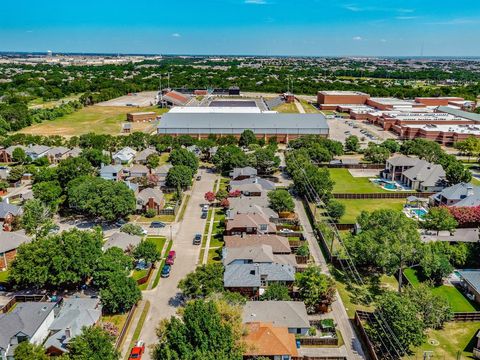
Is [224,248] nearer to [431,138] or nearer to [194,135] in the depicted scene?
[194,135]

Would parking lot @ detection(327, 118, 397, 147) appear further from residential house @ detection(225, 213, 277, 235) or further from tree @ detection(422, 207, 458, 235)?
residential house @ detection(225, 213, 277, 235)

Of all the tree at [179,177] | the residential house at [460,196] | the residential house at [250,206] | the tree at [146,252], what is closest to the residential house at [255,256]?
the tree at [146,252]

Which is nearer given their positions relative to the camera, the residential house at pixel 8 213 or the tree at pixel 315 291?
the tree at pixel 315 291

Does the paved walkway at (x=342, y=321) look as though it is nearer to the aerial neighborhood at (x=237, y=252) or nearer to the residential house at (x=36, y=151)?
the aerial neighborhood at (x=237, y=252)

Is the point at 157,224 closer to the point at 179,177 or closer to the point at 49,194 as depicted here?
the point at 179,177

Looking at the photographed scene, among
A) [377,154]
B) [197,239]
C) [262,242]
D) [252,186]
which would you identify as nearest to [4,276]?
[197,239]

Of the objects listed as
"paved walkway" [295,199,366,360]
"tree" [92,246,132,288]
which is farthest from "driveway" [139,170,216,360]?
"paved walkway" [295,199,366,360]

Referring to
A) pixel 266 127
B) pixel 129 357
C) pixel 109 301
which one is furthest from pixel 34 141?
pixel 129 357
